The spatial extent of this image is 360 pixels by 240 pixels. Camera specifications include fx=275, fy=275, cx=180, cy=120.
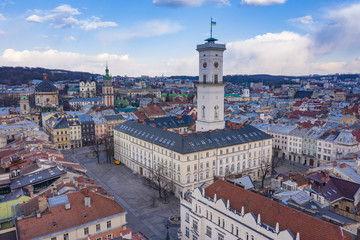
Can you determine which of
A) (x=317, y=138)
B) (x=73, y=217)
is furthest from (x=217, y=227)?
(x=317, y=138)

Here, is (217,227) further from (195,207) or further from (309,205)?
(309,205)

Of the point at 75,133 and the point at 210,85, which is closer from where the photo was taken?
the point at 210,85

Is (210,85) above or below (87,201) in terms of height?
above

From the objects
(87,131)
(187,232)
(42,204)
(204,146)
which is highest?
(204,146)

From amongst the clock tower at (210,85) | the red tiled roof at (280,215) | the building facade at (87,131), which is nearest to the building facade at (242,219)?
the red tiled roof at (280,215)

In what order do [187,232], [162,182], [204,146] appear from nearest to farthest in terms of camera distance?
[187,232], [204,146], [162,182]

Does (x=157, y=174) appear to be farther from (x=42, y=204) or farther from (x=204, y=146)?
(x=42, y=204)

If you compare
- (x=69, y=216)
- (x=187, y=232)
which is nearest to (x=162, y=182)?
(x=187, y=232)

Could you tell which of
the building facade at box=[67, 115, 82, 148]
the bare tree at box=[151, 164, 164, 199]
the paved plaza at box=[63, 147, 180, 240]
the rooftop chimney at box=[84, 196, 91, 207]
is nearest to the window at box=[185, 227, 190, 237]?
the paved plaza at box=[63, 147, 180, 240]
